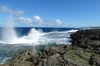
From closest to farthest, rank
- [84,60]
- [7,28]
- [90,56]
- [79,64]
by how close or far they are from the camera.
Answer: [79,64], [84,60], [90,56], [7,28]

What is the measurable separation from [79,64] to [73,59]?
76 centimetres

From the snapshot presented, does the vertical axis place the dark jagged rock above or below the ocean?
above

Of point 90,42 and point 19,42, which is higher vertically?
point 90,42

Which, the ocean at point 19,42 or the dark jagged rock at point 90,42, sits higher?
the dark jagged rock at point 90,42

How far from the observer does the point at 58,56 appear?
11.9 meters

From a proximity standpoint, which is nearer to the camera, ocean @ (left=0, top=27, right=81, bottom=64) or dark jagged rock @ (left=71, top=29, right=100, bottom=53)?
dark jagged rock @ (left=71, top=29, right=100, bottom=53)

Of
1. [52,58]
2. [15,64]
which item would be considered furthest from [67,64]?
[15,64]

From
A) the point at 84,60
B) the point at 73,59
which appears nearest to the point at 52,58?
the point at 73,59

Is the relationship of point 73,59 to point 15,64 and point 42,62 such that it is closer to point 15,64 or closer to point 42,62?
point 42,62

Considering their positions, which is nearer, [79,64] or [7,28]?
[79,64]

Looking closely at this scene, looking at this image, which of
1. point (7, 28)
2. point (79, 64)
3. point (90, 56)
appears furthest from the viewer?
point (7, 28)

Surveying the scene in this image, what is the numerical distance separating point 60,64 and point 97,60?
2778 mm

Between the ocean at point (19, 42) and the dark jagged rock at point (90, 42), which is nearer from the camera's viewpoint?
the dark jagged rock at point (90, 42)

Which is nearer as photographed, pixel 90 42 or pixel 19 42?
pixel 90 42
